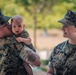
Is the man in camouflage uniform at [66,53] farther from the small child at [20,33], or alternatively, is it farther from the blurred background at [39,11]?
the blurred background at [39,11]

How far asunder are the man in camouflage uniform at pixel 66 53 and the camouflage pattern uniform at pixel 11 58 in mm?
280

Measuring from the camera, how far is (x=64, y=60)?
245 centimetres

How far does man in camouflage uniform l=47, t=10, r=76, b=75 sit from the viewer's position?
2.39 m

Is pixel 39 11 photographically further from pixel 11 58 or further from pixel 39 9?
pixel 11 58

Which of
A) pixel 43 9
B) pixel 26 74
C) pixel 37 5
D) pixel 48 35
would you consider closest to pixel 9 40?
pixel 26 74

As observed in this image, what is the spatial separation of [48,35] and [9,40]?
1882 centimetres

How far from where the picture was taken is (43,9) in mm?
15297

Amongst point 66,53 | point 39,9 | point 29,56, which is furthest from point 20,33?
point 39,9

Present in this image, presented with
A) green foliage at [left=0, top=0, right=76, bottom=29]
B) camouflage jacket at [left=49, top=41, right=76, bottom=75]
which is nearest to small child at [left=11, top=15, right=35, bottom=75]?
camouflage jacket at [left=49, top=41, right=76, bottom=75]

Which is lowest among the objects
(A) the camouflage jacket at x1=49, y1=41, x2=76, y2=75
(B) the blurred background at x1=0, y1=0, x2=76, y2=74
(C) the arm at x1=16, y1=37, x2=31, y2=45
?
(B) the blurred background at x1=0, y1=0, x2=76, y2=74

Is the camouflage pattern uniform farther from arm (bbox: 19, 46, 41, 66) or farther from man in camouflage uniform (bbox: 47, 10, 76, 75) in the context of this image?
man in camouflage uniform (bbox: 47, 10, 76, 75)

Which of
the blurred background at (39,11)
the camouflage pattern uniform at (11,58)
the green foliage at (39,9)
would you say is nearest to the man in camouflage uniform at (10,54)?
the camouflage pattern uniform at (11,58)

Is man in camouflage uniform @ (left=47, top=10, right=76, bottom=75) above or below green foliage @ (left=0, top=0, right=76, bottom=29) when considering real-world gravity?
above

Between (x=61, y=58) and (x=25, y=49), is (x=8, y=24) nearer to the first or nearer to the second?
(x=25, y=49)
